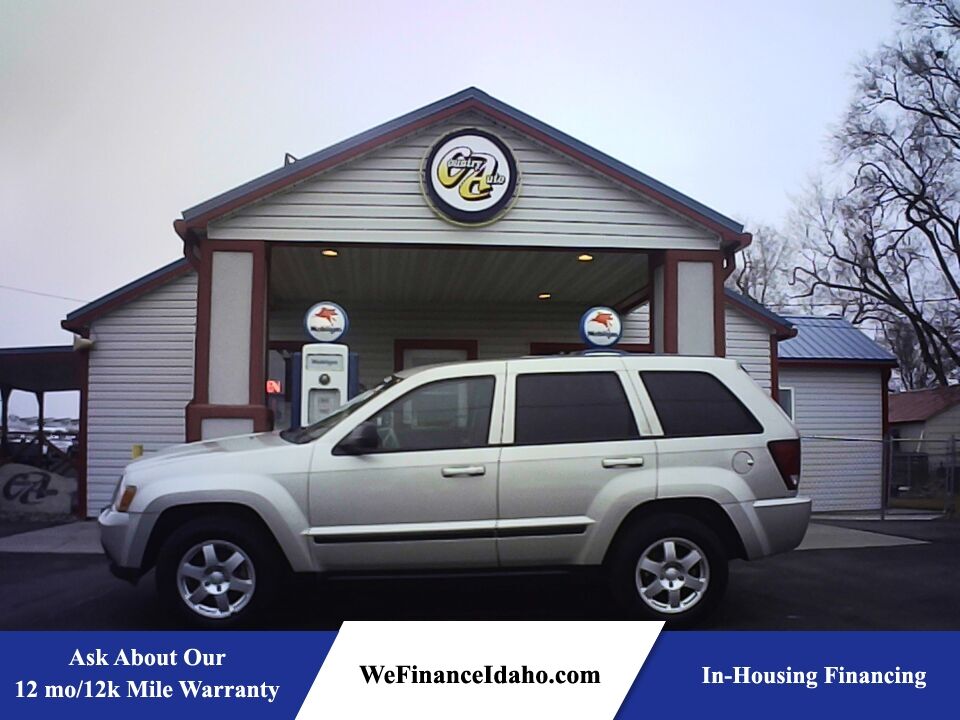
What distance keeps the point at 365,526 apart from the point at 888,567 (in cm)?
584

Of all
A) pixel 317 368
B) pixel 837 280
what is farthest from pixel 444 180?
pixel 837 280

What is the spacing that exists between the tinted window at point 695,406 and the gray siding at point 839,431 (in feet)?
38.0

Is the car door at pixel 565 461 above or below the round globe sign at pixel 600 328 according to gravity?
below

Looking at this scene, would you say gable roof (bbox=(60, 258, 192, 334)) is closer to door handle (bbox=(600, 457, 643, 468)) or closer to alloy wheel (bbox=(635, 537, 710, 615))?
door handle (bbox=(600, 457, 643, 468))

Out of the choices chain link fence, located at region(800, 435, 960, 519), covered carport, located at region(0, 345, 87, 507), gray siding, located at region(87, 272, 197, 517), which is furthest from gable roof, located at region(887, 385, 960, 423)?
covered carport, located at region(0, 345, 87, 507)

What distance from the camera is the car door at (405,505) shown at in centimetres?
606

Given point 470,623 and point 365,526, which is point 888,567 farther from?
point 365,526

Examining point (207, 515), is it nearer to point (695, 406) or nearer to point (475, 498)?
→ point (475, 498)

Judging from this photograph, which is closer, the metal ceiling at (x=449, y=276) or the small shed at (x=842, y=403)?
the metal ceiling at (x=449, y=276)

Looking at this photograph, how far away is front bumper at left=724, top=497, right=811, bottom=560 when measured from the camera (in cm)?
634

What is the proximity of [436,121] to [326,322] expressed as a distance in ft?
8.92

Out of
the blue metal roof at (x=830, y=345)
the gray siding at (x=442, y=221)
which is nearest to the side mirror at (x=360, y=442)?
the gray siding at (x=442, y=221)

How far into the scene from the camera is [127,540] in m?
6.06

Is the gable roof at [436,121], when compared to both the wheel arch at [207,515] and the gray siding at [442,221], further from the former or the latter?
the wheel arch at [207,515]
